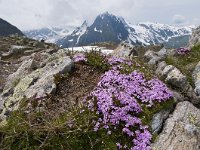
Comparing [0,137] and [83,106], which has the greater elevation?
[83,106]

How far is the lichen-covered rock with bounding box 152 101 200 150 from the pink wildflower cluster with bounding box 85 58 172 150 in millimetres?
517

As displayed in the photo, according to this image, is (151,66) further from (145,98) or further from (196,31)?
(196,31)

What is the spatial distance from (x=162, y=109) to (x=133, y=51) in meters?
7.98

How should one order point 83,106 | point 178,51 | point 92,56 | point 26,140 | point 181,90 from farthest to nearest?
point 178,51
point 92,56
point 181,90
point 83,106
point 26,140

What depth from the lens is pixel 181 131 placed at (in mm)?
11641

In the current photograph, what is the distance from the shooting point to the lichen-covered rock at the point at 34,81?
1345 cm

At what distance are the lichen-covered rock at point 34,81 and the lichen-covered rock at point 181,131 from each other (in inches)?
169

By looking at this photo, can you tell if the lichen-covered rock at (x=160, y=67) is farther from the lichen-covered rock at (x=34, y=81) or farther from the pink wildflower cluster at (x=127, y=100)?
the lichen-covered rock at (x=34, y=81)

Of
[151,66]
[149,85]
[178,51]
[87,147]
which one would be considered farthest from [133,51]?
[87,147]

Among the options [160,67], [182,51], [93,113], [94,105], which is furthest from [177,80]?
[182,51]

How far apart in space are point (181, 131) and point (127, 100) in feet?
6.45

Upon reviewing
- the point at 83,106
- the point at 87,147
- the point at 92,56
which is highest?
the point at 92,56

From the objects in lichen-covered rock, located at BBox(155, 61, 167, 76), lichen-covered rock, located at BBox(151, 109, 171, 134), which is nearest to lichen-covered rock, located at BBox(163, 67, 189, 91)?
lichen-covered rock, located at BBox(155, 61, 167, 76)

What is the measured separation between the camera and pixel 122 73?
1388 cm
